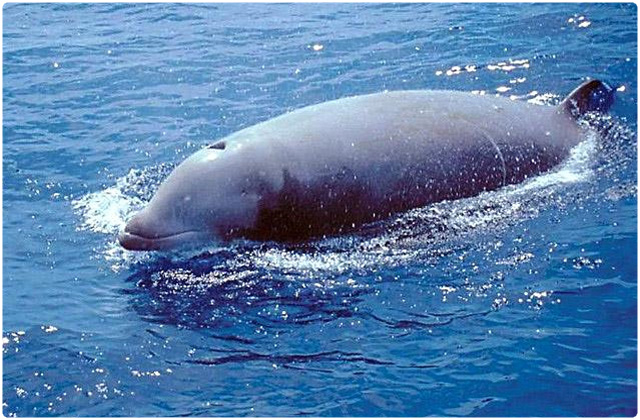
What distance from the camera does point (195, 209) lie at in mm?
8867

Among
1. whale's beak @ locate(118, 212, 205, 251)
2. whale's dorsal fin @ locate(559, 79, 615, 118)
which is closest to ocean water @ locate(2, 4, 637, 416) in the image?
whale's beak @ locate(118, 212, 205, 251)

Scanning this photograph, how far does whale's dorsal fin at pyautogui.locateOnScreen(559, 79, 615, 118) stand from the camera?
11.0m

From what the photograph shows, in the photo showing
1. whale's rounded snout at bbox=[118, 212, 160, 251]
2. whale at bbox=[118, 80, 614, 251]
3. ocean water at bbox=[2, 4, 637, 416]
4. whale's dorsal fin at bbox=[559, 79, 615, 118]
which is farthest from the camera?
whale's dorsal fin at bbox=[559, 79, 615, 118]

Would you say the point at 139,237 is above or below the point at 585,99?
below

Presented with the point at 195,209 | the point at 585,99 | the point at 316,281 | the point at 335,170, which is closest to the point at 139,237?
the point at 195,209

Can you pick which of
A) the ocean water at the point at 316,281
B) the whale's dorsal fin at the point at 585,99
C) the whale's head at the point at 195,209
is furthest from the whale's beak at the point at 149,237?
the whale's dorsal fin at the point at 585,99

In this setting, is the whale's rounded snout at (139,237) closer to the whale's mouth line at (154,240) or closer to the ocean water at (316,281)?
the whale's mouth line at (154,240)

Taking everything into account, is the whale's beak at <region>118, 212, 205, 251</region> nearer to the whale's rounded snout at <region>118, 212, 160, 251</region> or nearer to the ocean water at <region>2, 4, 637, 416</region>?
the whale's rounded snout at <region>118, 212, 160, 251</region>

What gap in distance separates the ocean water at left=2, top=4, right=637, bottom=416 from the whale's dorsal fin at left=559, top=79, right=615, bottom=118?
275mm

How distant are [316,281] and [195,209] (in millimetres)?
1326

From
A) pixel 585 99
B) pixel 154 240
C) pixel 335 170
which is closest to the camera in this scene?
pixel 154 240

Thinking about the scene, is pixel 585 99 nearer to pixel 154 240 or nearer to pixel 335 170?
pixel 335 170

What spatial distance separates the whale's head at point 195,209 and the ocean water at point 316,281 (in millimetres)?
196

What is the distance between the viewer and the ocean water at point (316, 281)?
6.84 m
